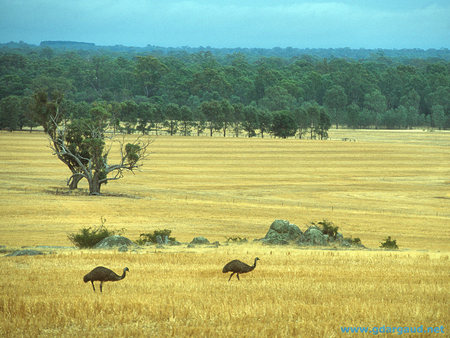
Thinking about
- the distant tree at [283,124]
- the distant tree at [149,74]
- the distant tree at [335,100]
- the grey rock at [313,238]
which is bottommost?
the grey rock at [313,238]

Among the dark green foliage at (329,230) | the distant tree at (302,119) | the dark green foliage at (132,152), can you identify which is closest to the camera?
the dark green foliage at (329,230)

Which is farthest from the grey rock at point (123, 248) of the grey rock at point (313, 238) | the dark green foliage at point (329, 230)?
the dark green foliage at point (329, 230)

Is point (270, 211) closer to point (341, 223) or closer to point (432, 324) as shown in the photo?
point (341, 223)

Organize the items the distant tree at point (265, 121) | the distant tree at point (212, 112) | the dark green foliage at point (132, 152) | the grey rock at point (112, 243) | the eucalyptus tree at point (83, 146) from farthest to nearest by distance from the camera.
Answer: the distant tree at point (212, 112), the distant tree at point (265, 121), the dark green foliage at point (132, 152), the eucalyptus tree at point (83, 146), the grey rock at point (112, 243)

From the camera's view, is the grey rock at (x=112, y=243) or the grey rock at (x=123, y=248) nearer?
the grey rock at (x=123, y=248)

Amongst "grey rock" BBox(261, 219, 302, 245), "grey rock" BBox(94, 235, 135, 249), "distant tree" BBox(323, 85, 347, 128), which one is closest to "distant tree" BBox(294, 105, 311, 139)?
"distant tree" BBox(323, 85, 347, 128)

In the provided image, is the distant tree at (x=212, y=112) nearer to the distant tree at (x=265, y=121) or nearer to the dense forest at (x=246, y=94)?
the dense forest at (x=246, y=94)

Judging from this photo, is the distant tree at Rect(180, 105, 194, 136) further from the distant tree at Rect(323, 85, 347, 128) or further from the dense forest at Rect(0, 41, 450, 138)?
the distant tree at Rect(323, 85, 347, 128)

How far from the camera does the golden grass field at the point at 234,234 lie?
36.3ft

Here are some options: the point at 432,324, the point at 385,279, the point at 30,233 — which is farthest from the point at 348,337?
the point at 30,233

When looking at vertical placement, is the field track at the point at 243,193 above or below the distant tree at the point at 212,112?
below

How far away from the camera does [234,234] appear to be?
35844 mm

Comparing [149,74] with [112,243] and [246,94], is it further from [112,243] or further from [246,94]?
[112,243]

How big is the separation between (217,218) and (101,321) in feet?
105
